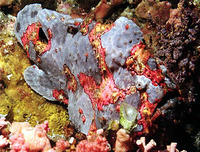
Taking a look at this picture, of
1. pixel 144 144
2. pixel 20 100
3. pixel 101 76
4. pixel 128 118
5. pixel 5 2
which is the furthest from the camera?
pixel 5 2

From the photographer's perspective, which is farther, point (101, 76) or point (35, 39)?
point (35, 39)

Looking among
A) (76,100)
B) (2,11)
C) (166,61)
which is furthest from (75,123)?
(2,11)

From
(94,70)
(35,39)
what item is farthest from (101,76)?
(35,39)

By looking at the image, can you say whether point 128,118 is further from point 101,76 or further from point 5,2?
point 5,2

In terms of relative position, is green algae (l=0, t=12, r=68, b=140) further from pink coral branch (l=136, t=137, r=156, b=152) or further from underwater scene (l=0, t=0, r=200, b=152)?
pink coral branch (l=136, t=137, r=156, b=152)

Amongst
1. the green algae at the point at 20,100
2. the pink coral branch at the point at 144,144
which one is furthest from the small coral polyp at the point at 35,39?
the pink coral branch at the point at 144,144

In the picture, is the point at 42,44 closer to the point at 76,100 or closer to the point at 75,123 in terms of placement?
the point at 76,100
